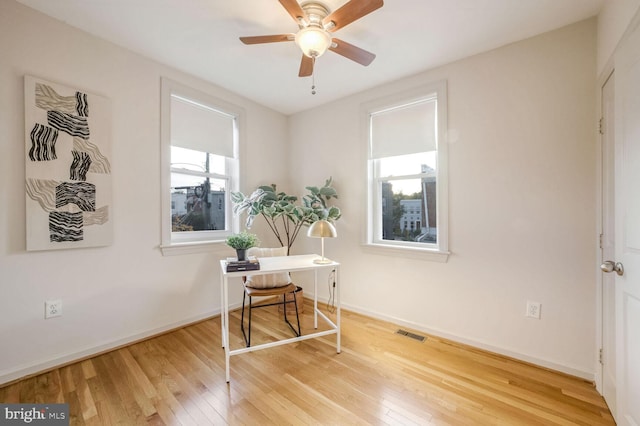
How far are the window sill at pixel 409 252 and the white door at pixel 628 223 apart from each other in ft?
3.88

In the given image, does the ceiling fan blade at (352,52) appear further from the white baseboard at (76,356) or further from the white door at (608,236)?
the white baseboard at (76,356)

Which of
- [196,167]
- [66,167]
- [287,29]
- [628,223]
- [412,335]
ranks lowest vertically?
[412,335]

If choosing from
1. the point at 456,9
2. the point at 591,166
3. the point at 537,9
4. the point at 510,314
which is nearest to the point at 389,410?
the point at 510,314

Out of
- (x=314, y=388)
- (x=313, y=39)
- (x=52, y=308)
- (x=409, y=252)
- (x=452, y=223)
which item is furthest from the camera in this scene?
(x=409, y=252)

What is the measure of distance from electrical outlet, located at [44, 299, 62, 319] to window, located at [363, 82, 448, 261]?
2742 mm

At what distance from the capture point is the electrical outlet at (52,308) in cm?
192

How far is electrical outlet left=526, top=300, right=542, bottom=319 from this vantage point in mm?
2027

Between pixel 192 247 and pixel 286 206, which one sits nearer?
pixel 192 247

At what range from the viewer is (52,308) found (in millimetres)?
1938

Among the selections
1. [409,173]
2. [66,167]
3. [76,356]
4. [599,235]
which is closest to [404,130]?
[409,173]

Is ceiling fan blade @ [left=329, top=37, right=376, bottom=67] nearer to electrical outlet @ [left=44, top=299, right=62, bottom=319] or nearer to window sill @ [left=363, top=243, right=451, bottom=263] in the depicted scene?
window sill @ [left=363, top=243, right=451, bottom=263]

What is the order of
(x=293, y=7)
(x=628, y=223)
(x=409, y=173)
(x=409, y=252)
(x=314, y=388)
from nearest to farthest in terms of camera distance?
(x=628, y=223) → (x=293, y=7) → (x=314, y=388) → (x=409, y=252) → (x=409, y=173)

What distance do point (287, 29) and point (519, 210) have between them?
7.71 feet

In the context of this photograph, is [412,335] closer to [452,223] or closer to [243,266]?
[452,223]
